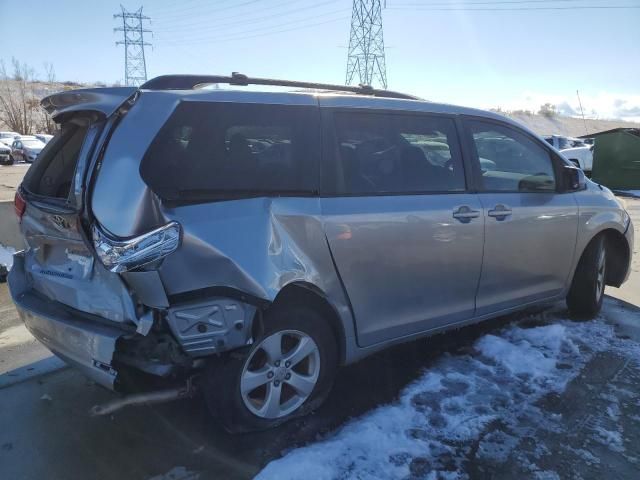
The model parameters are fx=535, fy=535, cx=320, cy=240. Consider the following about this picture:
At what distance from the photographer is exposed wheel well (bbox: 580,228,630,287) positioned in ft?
16.3

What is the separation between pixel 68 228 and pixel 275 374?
4.27ft

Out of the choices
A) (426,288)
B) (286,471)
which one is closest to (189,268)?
(286,471)

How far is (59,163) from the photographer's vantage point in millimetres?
3160

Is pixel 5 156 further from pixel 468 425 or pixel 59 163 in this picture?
pixel 468 425

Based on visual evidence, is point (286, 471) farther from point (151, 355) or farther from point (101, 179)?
point (101, 179)

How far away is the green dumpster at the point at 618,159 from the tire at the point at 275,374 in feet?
56.2

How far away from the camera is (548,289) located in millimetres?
4363

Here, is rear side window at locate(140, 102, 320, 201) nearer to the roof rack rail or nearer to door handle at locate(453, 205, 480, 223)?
the roof rack rail

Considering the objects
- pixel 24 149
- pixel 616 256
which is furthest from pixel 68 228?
pixel 24 149

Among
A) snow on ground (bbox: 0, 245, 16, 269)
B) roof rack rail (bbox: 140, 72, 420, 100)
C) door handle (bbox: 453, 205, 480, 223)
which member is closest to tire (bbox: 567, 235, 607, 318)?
door handle (bbox: 453, 205, 480, 223)

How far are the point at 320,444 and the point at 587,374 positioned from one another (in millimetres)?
2108

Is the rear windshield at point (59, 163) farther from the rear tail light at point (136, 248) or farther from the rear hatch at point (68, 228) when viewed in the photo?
the rear tail light at point (136, 248)

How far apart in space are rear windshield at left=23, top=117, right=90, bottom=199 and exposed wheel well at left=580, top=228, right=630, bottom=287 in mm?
4473

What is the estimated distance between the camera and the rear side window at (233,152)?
8.25ft
